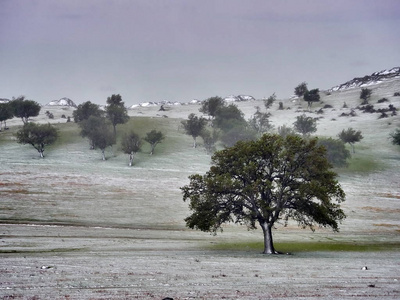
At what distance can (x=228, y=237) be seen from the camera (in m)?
45.4

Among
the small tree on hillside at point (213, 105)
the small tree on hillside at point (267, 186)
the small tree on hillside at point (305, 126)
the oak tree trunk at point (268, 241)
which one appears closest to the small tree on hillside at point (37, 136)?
the small tree on hillside at point (213, 105)

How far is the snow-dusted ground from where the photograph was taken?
56.7ft

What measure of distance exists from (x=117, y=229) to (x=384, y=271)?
1200 inches

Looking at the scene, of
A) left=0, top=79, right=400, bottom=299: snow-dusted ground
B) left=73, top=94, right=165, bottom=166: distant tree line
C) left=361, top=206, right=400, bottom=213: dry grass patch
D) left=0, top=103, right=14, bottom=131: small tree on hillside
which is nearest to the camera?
left=0, top=79, right=400, bottom=299: snow-dusted ground

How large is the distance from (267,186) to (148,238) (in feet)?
45.5

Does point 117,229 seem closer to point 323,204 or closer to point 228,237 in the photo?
point 228,237

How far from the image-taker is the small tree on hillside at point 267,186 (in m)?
33.7

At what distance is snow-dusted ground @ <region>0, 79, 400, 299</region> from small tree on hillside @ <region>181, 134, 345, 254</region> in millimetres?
2942

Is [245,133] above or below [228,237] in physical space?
above

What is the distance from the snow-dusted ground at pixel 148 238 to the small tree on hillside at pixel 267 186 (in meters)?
2.94

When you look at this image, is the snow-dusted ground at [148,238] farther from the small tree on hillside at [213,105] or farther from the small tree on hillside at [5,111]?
the small tree on hillside at [213,105]

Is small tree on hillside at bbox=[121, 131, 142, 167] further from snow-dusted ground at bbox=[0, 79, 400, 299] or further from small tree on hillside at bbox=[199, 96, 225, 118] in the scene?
small tree on hillside at bbox=[199, 96, 225, 118]

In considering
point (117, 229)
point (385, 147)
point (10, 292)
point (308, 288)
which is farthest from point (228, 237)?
point (385, 147)

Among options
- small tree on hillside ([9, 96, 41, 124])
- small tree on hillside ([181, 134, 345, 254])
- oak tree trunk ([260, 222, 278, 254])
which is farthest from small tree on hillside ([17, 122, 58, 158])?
oak tree trunk ([260, 222, 278, 254])
